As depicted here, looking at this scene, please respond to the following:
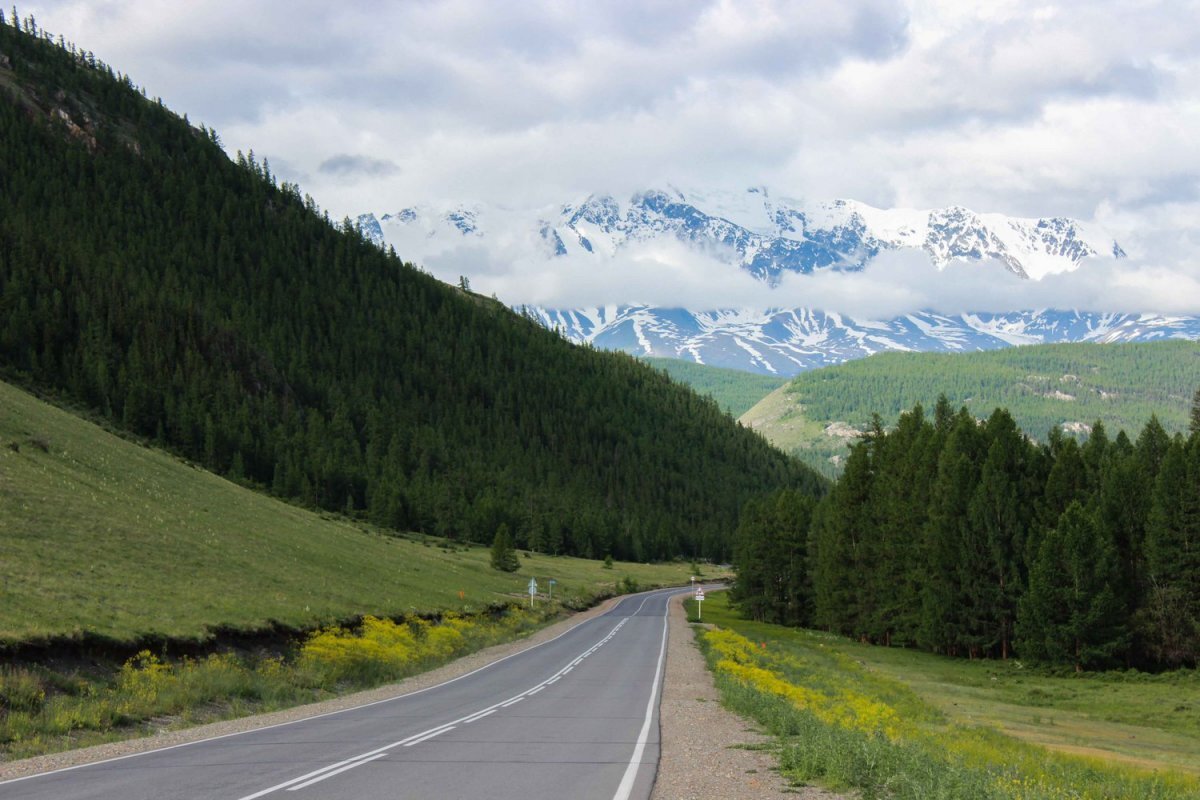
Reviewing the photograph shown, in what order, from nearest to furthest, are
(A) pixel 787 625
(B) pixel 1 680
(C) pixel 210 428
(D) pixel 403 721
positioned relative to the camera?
1. (B) pixel 1 680
2. (D) pixel 403 721
3. (A) pixel 787 625
4. (C) pixel 210 428

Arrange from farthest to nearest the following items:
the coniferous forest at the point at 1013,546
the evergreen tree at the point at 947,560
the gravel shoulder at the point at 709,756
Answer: the evergreen tree at the point at 947,560
the coniferous forest at the point at 1013,546
the gravel shoulder at the point at 709,756

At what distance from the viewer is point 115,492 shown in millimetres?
43656

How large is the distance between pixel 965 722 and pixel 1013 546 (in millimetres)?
30374

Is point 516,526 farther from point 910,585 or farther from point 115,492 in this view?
point 115,492

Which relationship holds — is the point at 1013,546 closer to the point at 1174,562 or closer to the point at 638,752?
the point at 1174,562

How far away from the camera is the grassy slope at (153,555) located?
2605 cm

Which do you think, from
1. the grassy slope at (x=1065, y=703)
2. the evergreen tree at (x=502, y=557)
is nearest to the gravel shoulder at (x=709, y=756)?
the grassy slope at (x=1065, y=703)

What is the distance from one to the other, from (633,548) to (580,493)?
28.0m

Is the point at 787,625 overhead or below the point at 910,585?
below

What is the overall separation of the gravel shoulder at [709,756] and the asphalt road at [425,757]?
0.44 m

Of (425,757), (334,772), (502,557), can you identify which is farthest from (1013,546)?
(334,772)

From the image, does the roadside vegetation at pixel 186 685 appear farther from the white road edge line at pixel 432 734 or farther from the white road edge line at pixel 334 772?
the white road edge line at pixel 334 772

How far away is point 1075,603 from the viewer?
2067 inches

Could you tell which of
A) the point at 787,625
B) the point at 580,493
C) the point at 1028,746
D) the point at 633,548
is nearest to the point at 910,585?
the point at 787,625
